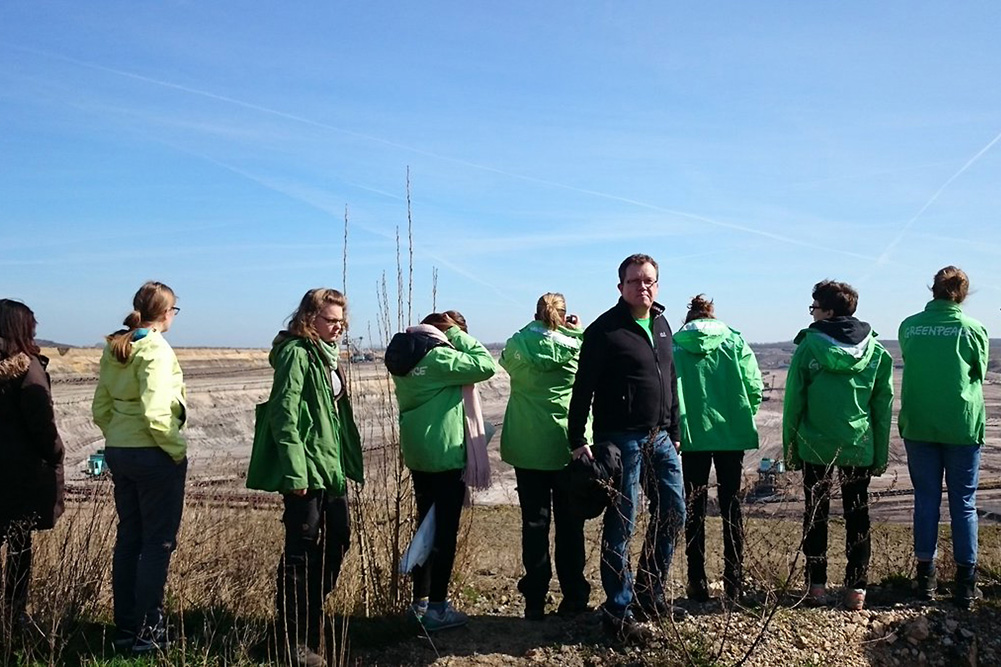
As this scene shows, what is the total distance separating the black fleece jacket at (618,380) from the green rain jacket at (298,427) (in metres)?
1.34

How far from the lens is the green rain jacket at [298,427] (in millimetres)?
4020

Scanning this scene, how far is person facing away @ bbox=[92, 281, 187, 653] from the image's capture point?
163 inches

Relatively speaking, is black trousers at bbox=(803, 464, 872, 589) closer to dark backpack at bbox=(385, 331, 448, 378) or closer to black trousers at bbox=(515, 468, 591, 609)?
black trousers at bbox=(515, 468, 591, 609)

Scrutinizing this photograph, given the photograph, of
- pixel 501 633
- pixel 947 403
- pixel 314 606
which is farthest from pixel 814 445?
pixel 314 606

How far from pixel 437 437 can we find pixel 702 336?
181 centimetres

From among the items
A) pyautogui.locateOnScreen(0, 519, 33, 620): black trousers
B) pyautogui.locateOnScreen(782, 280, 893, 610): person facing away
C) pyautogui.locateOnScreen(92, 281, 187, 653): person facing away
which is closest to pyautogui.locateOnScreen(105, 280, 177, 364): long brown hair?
pyautogui.locateOnScreen(92, 281, 187, 653): person facing away

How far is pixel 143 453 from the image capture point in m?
4.15

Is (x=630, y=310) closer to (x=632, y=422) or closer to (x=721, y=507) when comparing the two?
(x=632, y=422)

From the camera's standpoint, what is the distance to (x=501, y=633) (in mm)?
4852

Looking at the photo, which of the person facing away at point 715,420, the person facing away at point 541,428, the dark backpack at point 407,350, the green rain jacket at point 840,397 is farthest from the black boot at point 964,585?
the dark backpack at point 407,350

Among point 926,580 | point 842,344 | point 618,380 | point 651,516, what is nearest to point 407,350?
point 618,380

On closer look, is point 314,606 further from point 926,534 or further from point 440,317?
point 926,534

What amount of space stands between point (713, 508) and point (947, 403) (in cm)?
1019

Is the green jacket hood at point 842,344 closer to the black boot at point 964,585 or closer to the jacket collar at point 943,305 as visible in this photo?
the jacket collar at point 943,305
